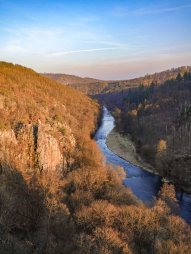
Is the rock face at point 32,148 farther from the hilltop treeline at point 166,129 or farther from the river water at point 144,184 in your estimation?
the hilltop treeline at point 166,129

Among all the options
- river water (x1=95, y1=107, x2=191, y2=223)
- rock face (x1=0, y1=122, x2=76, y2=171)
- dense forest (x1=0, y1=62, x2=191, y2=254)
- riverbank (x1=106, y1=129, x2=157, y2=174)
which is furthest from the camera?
riverbank (x1=106, y1=129, x2=157, y2=174)

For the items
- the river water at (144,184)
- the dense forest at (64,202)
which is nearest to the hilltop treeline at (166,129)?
the river water at (144,184)

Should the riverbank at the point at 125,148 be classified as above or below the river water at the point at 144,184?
above

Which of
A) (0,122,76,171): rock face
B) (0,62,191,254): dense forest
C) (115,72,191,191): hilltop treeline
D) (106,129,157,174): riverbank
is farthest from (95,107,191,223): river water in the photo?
(0,122,76,171): rock face

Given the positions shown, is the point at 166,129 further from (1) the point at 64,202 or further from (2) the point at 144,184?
(1) the point at 64,202

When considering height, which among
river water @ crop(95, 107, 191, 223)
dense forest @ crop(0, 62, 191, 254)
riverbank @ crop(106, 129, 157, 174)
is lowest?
river water @ crop(95, 107, 191, 223)

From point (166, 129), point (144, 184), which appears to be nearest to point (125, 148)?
point (166, 129)

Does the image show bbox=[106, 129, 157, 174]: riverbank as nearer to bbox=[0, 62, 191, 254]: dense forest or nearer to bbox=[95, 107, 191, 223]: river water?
bbox=[95, 107, 191, 223]: river water

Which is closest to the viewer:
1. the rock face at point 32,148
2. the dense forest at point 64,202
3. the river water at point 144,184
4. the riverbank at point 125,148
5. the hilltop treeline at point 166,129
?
the dense forest at point 64,202
